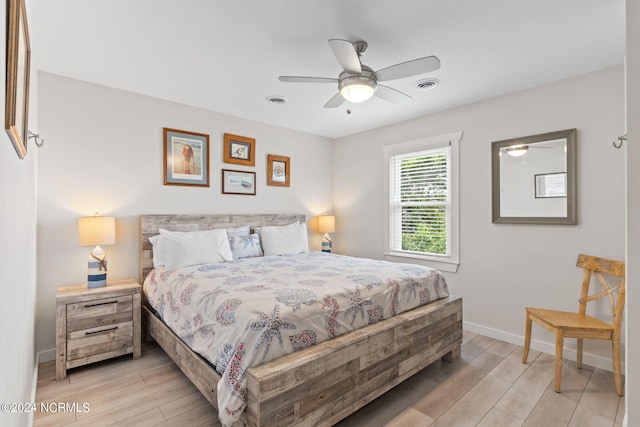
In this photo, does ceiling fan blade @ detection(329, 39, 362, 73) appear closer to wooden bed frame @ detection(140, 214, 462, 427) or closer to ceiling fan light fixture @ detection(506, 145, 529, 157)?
wooden bed frame @ detection(140, 214, 462, 427)

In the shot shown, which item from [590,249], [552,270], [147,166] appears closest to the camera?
[590,249]

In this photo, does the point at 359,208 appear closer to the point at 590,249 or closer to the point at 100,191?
the point at 590,249

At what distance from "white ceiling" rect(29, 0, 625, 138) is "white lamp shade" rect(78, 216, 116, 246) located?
127 centimetres

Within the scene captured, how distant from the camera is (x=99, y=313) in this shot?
2.63m

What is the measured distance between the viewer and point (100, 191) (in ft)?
9.98

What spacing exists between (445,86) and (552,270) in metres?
1.97

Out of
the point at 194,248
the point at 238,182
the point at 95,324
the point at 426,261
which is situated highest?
the point at 238,182

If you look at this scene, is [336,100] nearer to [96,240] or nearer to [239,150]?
[239,150]

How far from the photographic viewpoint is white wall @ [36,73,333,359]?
9.11 ft

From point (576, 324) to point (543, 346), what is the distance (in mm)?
728

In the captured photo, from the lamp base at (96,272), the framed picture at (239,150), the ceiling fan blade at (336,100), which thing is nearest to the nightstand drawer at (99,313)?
the lamp base at (96,272)

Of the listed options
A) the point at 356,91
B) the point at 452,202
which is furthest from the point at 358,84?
the point at 452,202

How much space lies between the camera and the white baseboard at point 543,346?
2.64 meters

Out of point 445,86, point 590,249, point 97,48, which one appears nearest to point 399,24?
point 445,86
